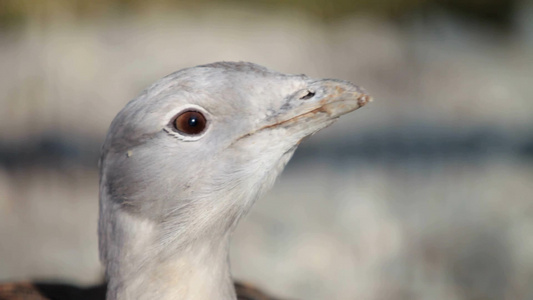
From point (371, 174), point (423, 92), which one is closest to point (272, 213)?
point (371, 174)

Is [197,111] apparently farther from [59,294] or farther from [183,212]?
[59,294]

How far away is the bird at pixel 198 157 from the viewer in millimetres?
1610

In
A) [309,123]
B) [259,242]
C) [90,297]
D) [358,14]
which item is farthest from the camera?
[358,14]

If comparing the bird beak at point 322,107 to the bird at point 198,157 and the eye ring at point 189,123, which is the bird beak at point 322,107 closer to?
the bird at point 198,157

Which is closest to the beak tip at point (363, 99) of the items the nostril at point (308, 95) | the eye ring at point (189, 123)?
the nostril at point (308, 95)

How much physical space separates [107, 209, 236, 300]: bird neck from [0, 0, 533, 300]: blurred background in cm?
178

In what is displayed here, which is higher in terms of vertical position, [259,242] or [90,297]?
[90,297]

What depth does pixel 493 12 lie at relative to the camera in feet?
12.8

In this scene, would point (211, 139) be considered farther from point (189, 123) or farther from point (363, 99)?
point (363, 99)

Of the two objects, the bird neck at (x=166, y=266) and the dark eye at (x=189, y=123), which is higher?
the dark eye at (x=189, y=123)

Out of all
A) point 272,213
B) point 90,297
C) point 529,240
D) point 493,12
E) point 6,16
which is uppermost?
point 6,16

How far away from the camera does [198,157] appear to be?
1622 mm

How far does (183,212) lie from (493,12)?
2995 millimetres

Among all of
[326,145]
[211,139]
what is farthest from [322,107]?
[326,145]
